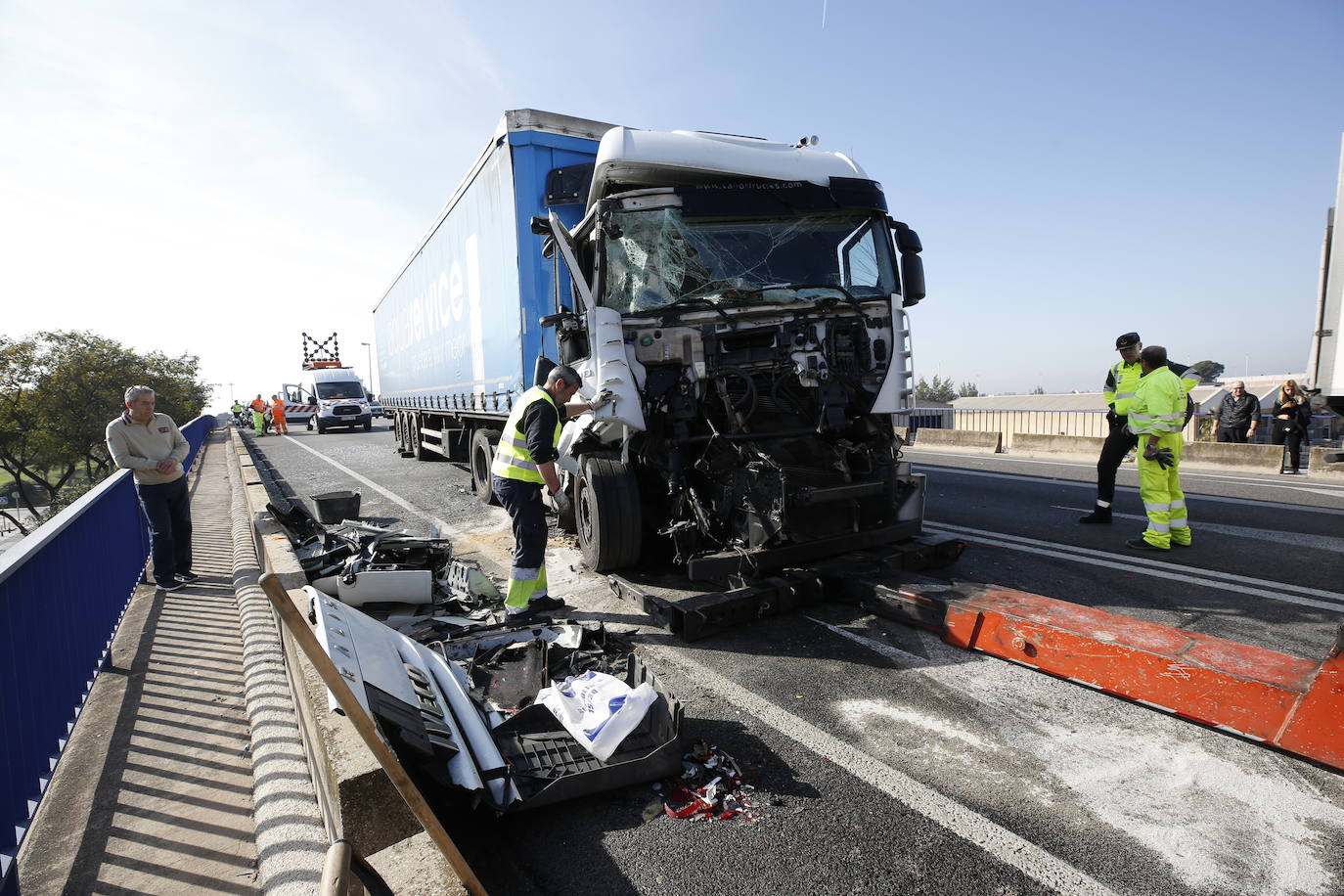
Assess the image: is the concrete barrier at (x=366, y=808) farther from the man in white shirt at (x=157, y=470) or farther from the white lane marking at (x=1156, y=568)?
the white lane marking at (x=1156, y=568)

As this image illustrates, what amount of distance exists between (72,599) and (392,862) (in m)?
2.79

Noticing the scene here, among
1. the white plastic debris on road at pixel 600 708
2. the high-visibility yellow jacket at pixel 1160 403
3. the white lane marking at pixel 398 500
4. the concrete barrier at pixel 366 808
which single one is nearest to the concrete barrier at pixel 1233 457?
the high-visibility yellow jacket at pixel 1160 403

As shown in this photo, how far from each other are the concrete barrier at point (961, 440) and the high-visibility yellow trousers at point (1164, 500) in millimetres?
10403

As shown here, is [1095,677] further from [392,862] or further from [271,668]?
[271,668]

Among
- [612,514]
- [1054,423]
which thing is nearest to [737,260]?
[612,514]

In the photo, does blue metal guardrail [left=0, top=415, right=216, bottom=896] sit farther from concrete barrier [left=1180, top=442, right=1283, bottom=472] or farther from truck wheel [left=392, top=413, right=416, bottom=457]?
concrete barrier [left=1180, top=442, right=1283, bottom=472]

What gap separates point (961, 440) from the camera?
17031 millimetres

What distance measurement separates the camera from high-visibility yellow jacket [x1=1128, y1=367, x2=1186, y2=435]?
5.62 metres

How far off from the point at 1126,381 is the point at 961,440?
11.2 metres

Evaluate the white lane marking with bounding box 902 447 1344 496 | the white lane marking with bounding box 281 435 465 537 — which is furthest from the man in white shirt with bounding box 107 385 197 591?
the white lane marking with bounding box 902 447 1344 496

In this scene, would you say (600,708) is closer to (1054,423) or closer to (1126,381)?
(1126,381)

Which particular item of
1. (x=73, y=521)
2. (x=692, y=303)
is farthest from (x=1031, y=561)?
(x=73, y=521)

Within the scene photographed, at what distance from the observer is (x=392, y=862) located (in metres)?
2.04

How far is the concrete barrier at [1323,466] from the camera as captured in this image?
10586 mm
